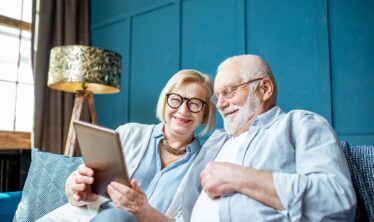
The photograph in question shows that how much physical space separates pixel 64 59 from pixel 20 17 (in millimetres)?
1513

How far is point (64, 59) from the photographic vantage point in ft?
7.38

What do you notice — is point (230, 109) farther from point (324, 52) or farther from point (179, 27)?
point (179, 27)

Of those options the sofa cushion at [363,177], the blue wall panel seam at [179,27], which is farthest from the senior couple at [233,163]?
the blue wall panel seam at [179,27]

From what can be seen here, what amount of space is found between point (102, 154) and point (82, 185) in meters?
0.20

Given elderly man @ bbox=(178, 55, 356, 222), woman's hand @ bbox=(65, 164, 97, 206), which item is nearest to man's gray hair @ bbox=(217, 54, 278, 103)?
elderly man @ bbox=(178, 55, 356, 222)

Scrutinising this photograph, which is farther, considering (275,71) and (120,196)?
(275,71)

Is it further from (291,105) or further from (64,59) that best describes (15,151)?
(291,105)

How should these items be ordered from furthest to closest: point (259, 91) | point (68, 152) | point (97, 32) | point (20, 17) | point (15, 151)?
point (97, 32) < point (20, 17) < point (15, 151) < point (68, 152) < point (259, 91)

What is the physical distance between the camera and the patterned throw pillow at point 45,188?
1.51m

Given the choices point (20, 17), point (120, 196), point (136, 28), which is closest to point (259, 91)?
point (120, 196)

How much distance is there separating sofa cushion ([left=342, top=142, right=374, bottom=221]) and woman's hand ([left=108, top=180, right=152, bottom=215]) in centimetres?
65

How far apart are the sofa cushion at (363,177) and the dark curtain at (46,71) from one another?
110 inches

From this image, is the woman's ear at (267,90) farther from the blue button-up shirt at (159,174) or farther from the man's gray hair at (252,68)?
the blue button-up shirt at (159,174)

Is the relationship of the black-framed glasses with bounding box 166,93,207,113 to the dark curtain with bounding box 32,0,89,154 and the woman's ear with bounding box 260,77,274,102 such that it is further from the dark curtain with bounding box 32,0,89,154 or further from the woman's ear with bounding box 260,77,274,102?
the dark curtain with bounding box 32,0,89,154
